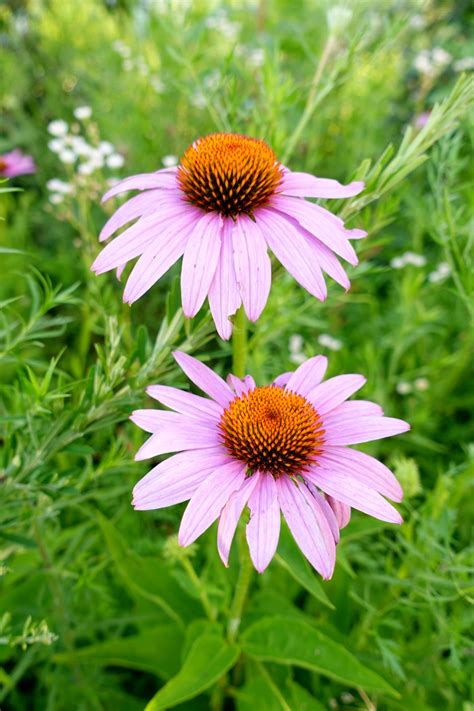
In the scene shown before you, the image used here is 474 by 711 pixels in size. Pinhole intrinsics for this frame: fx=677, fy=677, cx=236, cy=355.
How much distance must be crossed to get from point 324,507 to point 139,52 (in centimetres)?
249

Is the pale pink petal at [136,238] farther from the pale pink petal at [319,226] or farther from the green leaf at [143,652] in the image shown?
the green leaf at [143,652]

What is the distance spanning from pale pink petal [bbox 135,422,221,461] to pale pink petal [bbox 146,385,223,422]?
16mm

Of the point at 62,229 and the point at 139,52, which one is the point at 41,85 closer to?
the point at 139,52

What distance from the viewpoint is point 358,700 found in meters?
1.30

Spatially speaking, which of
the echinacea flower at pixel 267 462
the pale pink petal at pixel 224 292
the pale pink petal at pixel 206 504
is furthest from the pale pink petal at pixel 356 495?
the pale pink petal at pixel 224 292

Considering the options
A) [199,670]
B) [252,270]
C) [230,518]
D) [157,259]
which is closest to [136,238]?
[157,259]

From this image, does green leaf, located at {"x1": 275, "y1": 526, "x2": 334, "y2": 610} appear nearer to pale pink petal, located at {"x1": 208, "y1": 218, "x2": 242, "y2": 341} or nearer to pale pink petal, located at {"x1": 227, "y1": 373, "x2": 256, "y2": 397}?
pale pink petal, located at {"x1": 227, "y1": 373, "x2": 256, "y2": 397}

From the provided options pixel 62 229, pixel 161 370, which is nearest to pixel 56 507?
pixel 161 370

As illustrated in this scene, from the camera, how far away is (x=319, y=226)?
89 centimetres

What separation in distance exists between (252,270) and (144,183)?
0.82ft

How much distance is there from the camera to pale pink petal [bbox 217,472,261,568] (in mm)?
723

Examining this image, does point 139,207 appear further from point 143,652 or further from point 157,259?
point 143,652

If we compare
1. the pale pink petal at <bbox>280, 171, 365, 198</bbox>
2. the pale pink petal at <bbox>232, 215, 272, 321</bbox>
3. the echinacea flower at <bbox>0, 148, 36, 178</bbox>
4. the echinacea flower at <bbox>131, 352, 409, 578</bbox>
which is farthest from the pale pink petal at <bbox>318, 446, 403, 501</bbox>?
the echinacea flower at <bbox>0, 148, 36, 178</bbox>

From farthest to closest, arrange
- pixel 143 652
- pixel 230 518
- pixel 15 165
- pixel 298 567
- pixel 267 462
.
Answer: pixel 15 165 < pixel 143 652 < pixel 298 567 < pixel 267 462 < pixel 230 518
